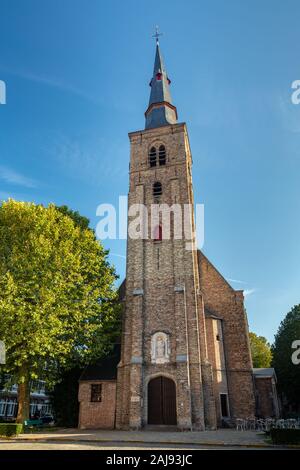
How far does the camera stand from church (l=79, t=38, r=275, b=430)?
1995cm

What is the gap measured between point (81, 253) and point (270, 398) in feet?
55.0

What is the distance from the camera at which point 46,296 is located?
17828 mm

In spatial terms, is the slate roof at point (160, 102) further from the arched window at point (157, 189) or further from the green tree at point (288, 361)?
the green tree at point (288, 361)

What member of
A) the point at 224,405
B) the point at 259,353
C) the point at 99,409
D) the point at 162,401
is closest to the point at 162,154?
the point at 162,401

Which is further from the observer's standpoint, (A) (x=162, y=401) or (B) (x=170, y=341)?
(B) (x=170, y=341)

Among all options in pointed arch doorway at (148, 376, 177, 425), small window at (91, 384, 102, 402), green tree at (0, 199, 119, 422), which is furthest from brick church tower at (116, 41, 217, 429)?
green tree at (0, 199, 119, 422)

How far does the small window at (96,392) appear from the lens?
2155 centimetres

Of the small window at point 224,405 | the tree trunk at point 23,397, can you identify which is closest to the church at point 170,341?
the small window at point 224,405

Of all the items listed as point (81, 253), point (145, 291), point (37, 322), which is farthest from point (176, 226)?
point (37, 322)

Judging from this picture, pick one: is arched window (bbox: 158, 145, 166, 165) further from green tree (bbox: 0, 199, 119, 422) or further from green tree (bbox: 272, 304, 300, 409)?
green tree (bbox: 272, 304, 300, 409)

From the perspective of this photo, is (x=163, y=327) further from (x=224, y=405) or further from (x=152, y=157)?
(x=152, y=157)

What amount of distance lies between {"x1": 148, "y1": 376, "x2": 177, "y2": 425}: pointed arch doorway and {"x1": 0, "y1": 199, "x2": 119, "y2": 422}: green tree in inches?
152

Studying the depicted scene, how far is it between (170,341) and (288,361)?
19.6m

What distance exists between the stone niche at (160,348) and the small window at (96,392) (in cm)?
398
